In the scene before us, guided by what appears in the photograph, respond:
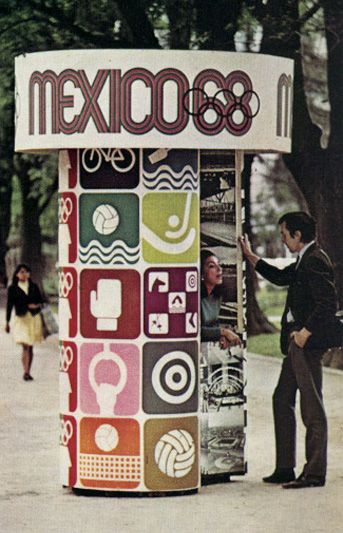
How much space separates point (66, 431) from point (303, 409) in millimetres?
1689

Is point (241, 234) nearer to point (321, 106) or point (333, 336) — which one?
point (333, 336)

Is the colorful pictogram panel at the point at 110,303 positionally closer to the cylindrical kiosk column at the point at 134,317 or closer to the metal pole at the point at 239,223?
the cylindrical kiosk column at the point at 134,317

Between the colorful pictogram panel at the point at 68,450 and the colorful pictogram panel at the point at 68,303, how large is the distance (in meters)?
0.61

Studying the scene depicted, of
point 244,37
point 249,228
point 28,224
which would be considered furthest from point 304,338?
point 28,224

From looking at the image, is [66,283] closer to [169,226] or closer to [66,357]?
[66,357]

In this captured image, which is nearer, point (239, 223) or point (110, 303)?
point (110, 303)

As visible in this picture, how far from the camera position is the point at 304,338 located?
40.3 feet

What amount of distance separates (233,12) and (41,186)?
13.5 metres

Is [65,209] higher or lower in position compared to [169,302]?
higher

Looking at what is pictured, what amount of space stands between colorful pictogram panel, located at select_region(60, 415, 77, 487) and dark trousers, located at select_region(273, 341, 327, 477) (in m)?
1.48

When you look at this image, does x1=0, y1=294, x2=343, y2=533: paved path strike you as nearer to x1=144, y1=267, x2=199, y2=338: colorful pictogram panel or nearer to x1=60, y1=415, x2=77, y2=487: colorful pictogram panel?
x1=60, y1=415, x2=77, y2=487: colorful pictogram panel

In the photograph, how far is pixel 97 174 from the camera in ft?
39.9

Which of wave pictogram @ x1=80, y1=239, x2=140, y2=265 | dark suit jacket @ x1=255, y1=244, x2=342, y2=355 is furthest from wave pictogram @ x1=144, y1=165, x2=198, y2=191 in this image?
dark suit jacket @ x1=255, y1=244, x2=342, y2=355

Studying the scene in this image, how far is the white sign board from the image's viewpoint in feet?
38.5
